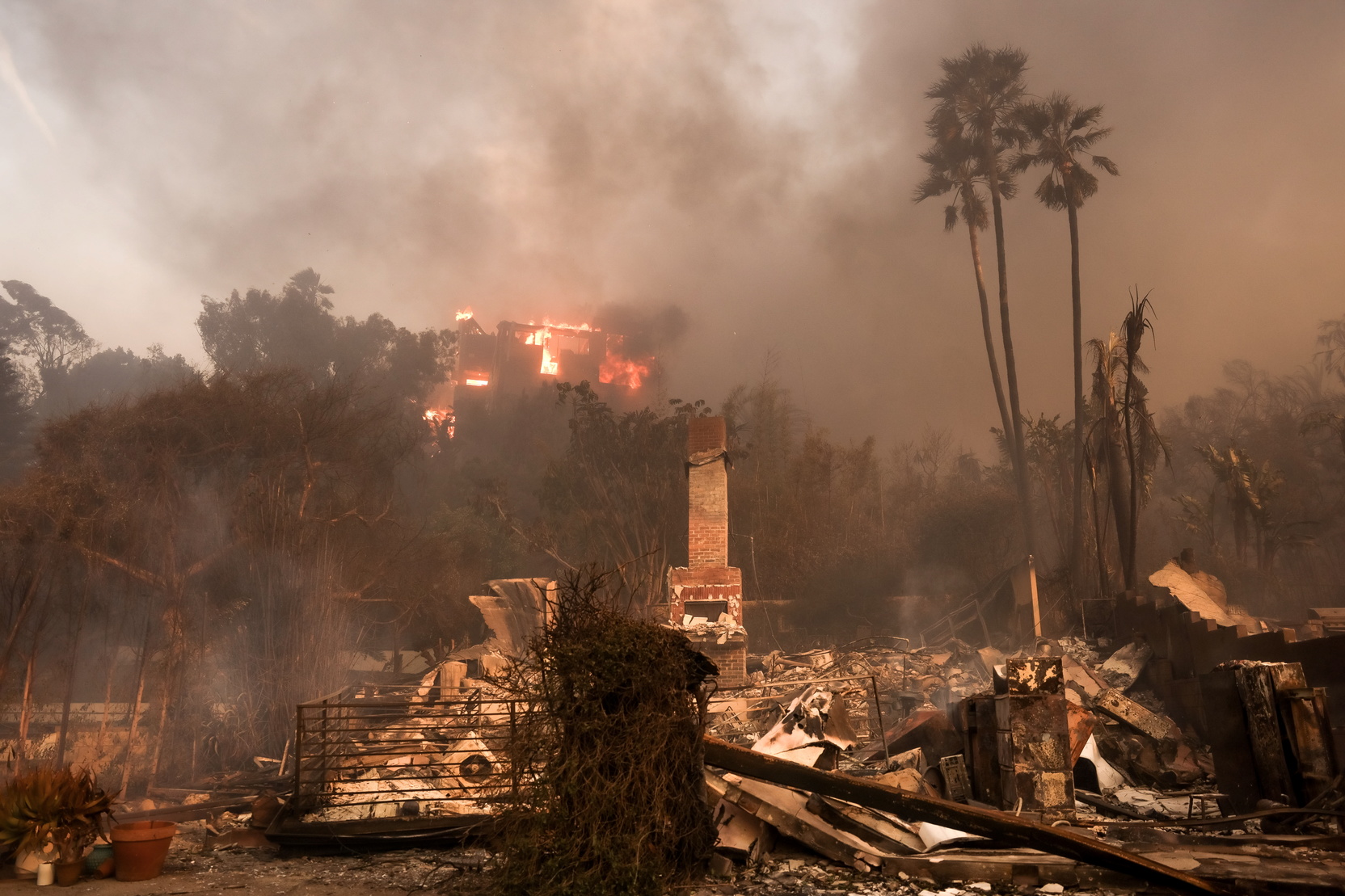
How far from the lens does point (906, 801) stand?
20.0ft

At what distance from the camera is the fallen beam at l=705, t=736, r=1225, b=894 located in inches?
204

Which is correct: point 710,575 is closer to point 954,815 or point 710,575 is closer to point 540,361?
point 954,815

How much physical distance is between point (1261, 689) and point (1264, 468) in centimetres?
2515

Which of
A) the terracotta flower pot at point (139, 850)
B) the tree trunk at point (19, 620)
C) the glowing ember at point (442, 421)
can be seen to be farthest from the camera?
the glowing ember at point (442, 421)

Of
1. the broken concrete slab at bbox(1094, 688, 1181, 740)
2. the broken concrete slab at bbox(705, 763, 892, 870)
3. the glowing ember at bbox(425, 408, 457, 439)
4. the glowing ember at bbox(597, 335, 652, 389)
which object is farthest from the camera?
the glowing ember at bbox(597, 335, 652, 389)

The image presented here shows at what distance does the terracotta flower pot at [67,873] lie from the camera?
6.66 m

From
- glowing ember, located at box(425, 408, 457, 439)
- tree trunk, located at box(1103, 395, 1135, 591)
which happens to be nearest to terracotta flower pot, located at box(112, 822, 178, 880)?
tree trunk, located at box(1103, 395, 1135, 591)

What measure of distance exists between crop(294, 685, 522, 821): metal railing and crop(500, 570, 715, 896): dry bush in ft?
1.01

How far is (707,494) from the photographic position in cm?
1641

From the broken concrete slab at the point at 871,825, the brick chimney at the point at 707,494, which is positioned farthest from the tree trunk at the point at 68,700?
the broken concrete slab at the point at 871,825

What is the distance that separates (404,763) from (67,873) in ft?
13.0

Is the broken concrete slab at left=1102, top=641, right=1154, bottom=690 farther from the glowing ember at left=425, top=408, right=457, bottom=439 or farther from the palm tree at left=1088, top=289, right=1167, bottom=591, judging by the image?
the glowing ember at left=425, top=408, right=457, bottom=439

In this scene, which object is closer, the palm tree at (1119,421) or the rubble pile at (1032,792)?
the rubble pile at (1032,792)

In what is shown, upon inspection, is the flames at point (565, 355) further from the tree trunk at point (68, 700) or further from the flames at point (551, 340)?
the tree trunk at point (68, 700)
